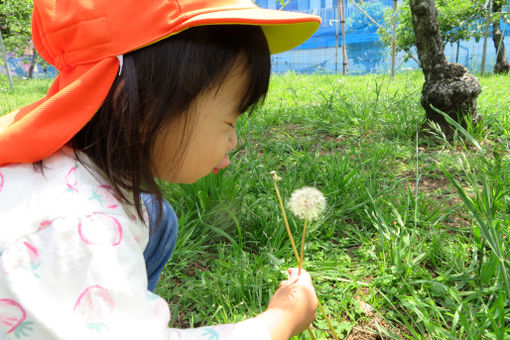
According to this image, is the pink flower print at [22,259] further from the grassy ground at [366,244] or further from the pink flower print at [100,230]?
the grassy ground at [366,244]

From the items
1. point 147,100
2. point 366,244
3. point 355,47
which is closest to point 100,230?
point 147,100

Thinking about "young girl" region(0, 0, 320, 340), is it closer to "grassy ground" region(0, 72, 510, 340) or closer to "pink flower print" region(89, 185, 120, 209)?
"pink flower print" region(89, 185, 120, 209)

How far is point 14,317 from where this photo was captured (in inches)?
22.6

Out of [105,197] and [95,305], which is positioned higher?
[105,197]

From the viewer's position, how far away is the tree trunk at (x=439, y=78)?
7.32 feet

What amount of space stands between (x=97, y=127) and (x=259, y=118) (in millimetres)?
2245

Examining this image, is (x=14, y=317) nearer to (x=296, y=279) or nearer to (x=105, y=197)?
(x=105, y=197)

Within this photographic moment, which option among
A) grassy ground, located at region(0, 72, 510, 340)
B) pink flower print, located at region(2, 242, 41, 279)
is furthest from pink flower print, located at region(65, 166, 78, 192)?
grassy ground, located at region(0, 72, 510, 340)

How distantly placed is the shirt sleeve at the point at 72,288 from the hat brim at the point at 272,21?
1.45 feet

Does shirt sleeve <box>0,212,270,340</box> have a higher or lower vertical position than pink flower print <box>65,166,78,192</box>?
lower

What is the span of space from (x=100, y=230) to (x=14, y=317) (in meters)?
0.19

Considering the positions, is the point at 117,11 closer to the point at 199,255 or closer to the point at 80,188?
the point at 80,188

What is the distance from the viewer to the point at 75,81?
0.68 metres

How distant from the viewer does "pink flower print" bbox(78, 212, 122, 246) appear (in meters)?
0.59
